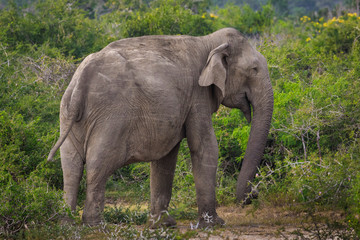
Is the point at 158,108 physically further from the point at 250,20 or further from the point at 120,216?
the point at 250,20

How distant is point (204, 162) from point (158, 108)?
38.0 inches

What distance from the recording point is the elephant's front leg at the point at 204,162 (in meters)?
7.24

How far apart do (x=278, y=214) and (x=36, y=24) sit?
8.49 m

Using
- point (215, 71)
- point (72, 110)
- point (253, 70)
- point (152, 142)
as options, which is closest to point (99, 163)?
point (72, 110)

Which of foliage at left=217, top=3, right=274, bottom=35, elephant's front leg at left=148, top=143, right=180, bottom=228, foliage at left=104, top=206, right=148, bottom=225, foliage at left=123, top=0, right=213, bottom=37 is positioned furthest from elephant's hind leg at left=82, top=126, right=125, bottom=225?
foliage at left=217, top=3, right=274, bottom=35

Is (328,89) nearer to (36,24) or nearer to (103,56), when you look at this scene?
(103,56)

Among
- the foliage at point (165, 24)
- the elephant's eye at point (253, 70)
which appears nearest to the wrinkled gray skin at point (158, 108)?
the elephant's eye at point (253, 70)

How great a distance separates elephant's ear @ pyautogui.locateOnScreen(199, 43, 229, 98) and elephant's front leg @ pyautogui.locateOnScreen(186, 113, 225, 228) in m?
0.42

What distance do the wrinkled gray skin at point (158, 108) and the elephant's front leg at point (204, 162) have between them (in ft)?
0.04

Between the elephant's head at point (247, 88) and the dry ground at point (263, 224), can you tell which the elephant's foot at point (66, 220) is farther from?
the elephant's head at point (247, 88)

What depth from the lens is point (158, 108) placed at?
6.75 meters

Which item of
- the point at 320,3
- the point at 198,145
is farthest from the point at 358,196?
the point at 320,3

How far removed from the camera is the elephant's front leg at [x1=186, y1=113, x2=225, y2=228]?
7242mm

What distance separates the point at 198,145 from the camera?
7258 mm
